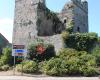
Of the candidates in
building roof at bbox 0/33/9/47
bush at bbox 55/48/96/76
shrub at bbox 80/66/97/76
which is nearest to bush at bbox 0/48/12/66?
bush at bbox 55/48/96/76

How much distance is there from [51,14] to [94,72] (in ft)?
58.2

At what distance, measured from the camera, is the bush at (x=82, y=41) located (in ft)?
105

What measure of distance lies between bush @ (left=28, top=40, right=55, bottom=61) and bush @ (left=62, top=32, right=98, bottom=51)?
322 centimetres

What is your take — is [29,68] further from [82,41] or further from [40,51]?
→ [82,41]

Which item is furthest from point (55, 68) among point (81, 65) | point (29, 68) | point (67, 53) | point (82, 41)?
point (82, 41)

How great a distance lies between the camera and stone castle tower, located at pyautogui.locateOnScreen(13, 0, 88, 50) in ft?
122

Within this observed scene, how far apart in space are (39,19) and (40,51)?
8.62m

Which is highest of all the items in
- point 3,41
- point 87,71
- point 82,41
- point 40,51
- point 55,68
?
point 82,41

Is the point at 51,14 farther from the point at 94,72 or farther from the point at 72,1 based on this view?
the point at 94,72

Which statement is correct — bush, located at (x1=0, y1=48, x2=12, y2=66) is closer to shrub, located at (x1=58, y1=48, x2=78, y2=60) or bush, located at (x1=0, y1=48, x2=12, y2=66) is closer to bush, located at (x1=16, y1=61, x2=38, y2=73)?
bush, located at (x1=16, y1=61, x2=38, y2=73)

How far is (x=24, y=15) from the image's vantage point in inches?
1513

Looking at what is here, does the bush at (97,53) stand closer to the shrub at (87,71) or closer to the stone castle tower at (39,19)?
the shrub at (87,71)

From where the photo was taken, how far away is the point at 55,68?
78.0ft

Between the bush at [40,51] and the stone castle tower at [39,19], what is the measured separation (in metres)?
5.69
